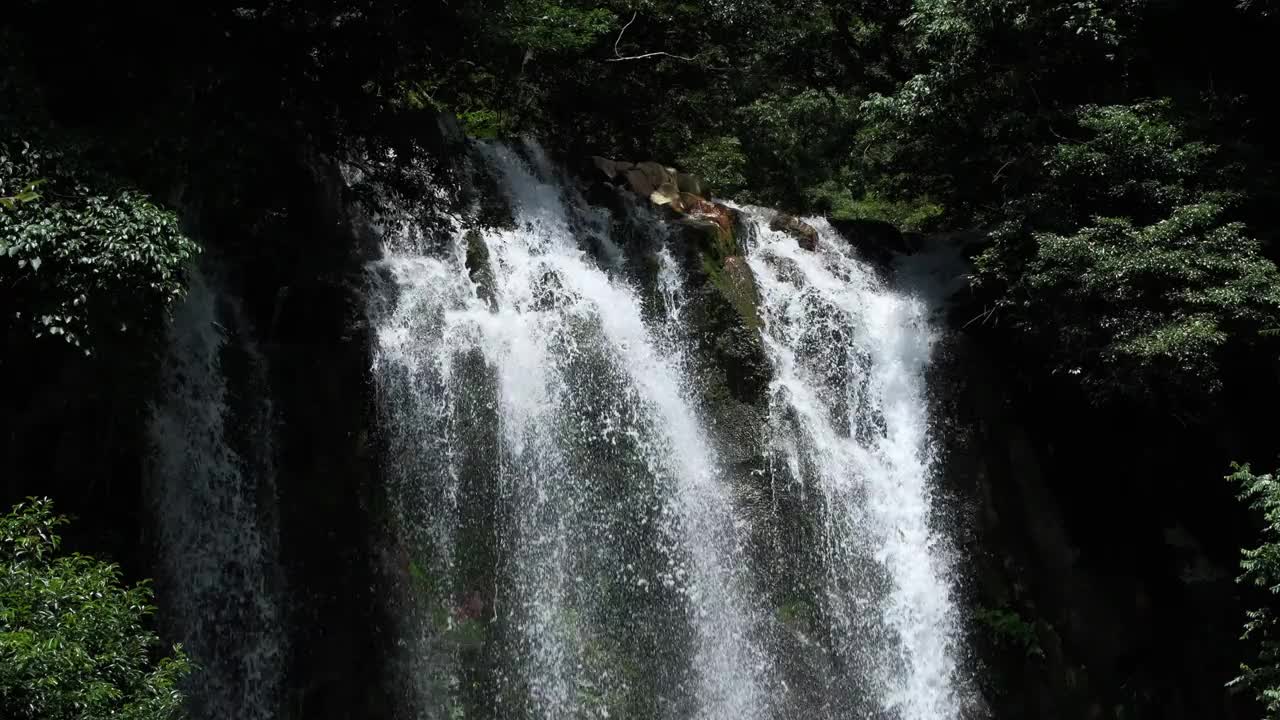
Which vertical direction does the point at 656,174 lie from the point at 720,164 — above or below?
below

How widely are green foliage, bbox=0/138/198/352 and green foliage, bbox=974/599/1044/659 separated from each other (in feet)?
29.7

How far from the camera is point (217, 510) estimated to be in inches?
396

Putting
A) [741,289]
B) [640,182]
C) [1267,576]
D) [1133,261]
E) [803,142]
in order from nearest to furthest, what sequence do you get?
[1267,576], [1133,261], [741,289], [640,182], [803,142]

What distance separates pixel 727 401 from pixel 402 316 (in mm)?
3773

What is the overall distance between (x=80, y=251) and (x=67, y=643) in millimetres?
2945

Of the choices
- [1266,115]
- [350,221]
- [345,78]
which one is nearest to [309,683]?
[350,221]

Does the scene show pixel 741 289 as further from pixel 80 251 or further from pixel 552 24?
pixel 80 251

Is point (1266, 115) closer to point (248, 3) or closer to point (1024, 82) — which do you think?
point (1024, 82)

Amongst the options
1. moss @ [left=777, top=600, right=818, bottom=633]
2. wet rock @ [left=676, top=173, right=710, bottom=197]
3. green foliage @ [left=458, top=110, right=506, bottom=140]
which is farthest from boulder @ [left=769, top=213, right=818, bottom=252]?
moss @ [left=777, top=600, right=818, bottom=633]

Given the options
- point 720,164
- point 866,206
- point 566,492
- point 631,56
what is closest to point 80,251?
point 566,492

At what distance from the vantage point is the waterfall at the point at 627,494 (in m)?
Answer: 10.6

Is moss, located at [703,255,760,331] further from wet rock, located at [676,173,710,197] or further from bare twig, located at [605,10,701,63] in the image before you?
bare twig, located at [605,10,701,63]

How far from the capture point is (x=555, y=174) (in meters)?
14.0

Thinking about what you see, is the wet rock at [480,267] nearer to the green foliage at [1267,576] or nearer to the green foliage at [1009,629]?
the green foliage at [1009,629]
